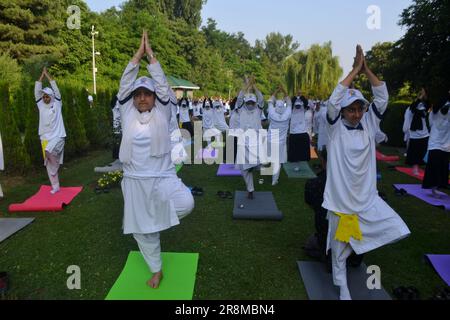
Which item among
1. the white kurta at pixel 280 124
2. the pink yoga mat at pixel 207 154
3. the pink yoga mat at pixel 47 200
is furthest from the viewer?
the pink yoga mat at pixel 207 154

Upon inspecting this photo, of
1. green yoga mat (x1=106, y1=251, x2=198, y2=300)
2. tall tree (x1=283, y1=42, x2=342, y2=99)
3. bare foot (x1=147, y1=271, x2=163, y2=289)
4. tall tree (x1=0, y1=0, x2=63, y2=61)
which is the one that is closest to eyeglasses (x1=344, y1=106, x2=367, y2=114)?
green yoga mat (x1=106, y1=251, x2=198, y2=300)

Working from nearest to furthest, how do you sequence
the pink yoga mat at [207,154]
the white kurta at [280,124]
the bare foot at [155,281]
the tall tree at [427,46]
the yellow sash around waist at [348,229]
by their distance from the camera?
1. the yellow sash around waist at [348,229]
2. the bare foot at [155,281]
3. the white kurta at [280,124]
4. the pink yoga mat at [207,154]
5. the tall tree at [427,46]

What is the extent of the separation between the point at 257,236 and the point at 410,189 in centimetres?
490

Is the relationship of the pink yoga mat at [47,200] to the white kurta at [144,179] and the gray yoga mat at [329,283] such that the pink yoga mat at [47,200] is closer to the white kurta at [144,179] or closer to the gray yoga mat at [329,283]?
the white kurta at [144,179]

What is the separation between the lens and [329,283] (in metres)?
4.17

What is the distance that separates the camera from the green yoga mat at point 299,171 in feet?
33.1

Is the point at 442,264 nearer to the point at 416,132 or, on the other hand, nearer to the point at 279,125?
the point at 279,125

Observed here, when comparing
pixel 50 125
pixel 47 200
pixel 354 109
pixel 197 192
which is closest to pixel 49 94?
pixel 50 125

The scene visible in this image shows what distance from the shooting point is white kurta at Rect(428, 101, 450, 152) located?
293 inches

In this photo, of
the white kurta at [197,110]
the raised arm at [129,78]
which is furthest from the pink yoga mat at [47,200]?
the white kurta at [197,110]

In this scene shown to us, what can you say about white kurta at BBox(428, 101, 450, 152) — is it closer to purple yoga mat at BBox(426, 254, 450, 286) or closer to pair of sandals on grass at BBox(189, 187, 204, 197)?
purple yoga mat at BBox(426, 254, 450, 286)

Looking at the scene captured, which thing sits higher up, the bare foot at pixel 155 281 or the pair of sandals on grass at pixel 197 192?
the pair of sandals on grass at pixel 197 192

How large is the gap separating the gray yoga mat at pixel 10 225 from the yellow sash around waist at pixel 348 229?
4.89m

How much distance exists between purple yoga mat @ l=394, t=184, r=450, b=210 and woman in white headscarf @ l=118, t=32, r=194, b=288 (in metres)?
5.99
